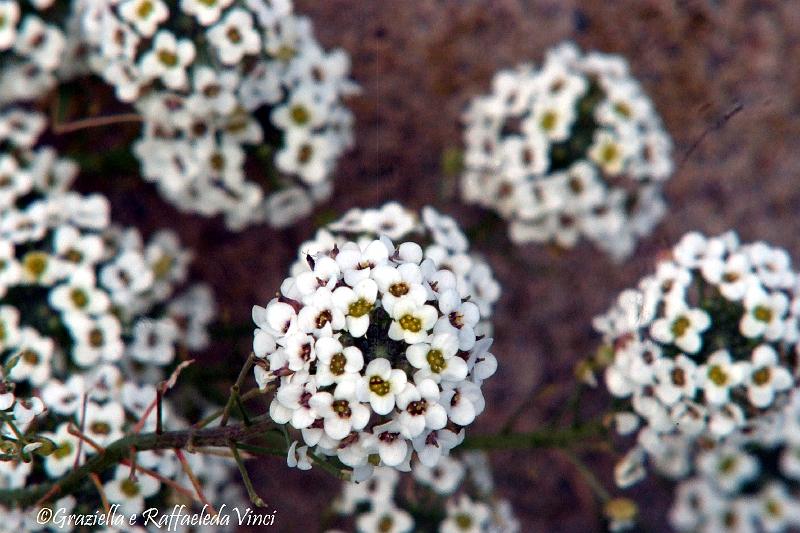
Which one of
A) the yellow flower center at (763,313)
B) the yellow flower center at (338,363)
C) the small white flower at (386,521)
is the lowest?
the small white flower at (386,521)

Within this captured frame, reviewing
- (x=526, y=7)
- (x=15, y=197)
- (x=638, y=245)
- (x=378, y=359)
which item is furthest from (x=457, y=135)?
(x=378, y=359)

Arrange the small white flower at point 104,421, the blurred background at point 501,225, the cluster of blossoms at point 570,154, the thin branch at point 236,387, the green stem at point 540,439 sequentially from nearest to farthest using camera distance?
the thin branch at point 236,387 < the small white flower at point 104,421 < the green stem at point 540,439 < the cluster of blossoms at point 570,154 < the blurred background at point 501,225

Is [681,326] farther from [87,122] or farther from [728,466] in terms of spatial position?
[87,122]

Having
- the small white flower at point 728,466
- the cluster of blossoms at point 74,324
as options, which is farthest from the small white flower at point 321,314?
the small white flower at point 728,466

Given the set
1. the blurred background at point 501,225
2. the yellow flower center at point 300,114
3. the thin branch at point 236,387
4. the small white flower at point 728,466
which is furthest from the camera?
the blurred background at point 501,225

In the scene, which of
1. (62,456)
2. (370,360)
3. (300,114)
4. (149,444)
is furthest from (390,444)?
(300,114)

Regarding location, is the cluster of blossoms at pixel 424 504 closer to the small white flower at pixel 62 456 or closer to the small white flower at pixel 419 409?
the small white flower at pixel 62 456

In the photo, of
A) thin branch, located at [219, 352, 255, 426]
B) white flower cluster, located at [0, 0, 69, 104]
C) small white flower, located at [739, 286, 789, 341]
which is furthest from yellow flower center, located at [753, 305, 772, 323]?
white flower cluster, located at [0, 0, 69, 104]
